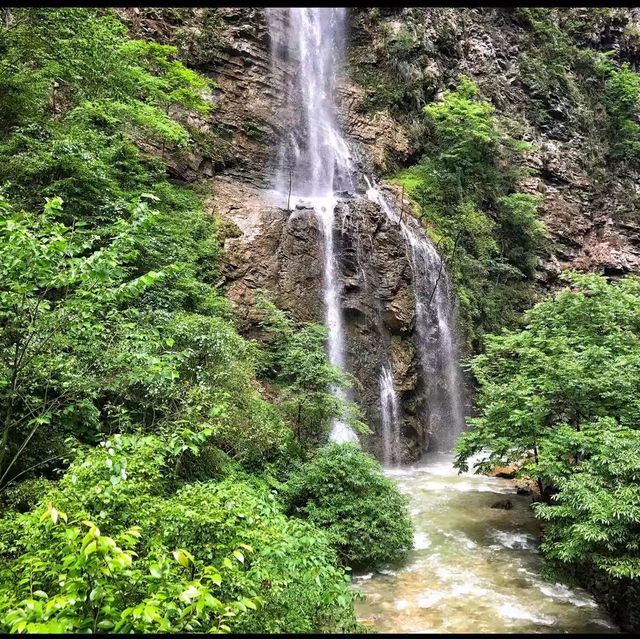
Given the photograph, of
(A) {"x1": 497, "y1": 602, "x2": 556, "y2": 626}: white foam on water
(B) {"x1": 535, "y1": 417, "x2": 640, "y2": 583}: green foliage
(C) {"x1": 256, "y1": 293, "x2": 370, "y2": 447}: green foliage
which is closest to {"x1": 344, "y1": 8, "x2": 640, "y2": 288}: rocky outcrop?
(C) {"x1": 256, "y1": 293, "x2": 370, "y2": 447}: green foliage

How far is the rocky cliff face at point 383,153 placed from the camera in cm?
1617

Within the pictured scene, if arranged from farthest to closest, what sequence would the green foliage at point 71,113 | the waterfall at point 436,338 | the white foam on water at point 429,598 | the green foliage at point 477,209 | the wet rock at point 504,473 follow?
1. the green foliage at point 477,209
2. the waterfall at point 436,338
3. the wet rock at point 504,473
4. the green foliage at point 71,113
5. the white foam on water at point 429,598

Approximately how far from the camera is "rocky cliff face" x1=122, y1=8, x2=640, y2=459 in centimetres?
1617

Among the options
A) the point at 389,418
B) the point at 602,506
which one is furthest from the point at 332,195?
the point at 602,506

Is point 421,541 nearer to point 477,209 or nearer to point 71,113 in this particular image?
point 71,113

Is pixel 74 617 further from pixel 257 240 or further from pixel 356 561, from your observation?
pixel 257 240

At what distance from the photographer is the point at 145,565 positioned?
11.2 ft

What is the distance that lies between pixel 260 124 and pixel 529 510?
17863mm

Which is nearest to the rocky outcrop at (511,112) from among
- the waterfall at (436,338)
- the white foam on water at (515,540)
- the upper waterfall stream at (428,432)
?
the upper waterfall stream at (428,432)

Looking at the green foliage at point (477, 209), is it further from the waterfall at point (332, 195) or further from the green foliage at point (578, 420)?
the green foliage at point (578, 420)

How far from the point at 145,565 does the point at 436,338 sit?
15932 millimetres

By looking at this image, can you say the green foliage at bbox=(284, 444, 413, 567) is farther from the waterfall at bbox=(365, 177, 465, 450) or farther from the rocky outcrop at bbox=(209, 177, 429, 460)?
the waterfall at bbox=(365, 177, 465, 450)

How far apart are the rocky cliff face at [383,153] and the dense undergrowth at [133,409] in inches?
96.0

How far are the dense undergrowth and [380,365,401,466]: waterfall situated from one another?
444 cm
